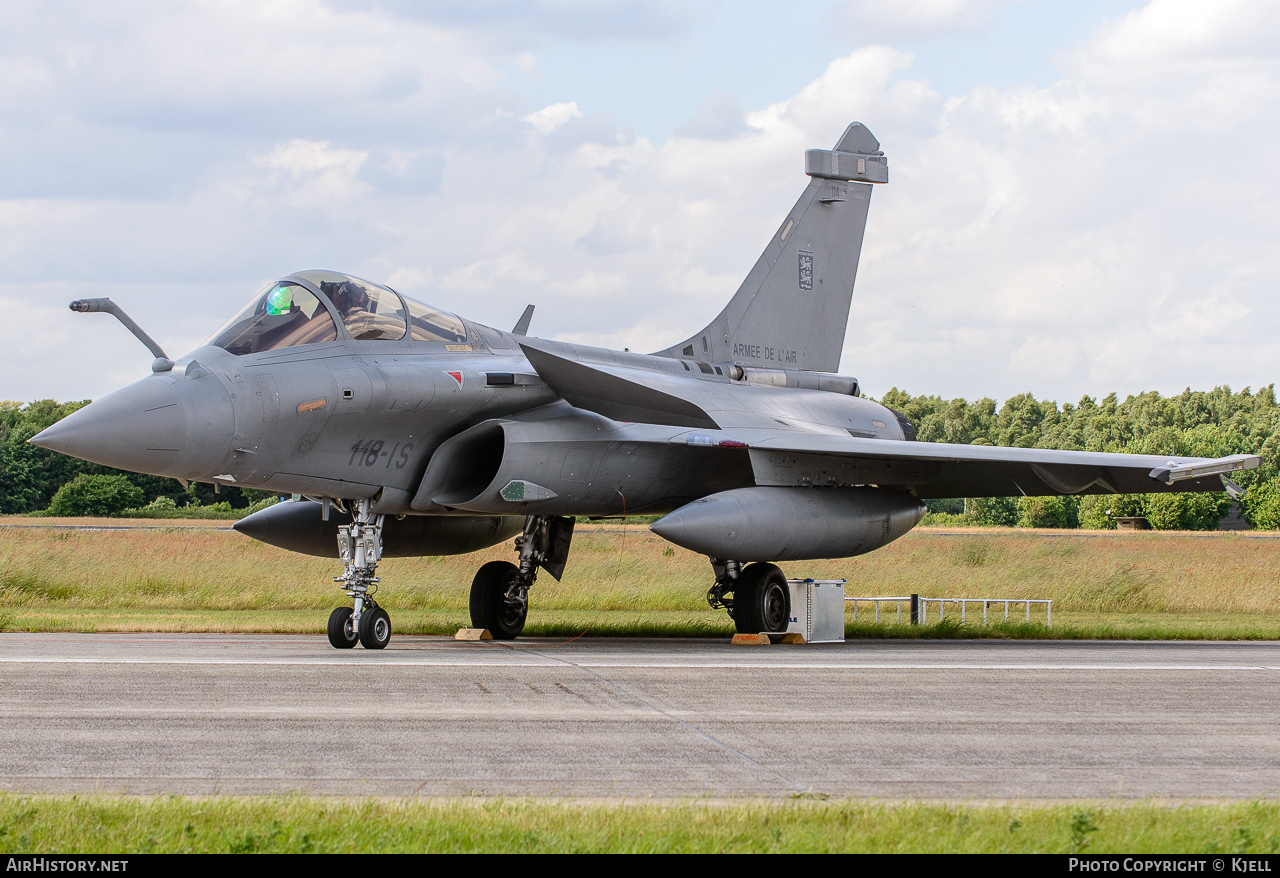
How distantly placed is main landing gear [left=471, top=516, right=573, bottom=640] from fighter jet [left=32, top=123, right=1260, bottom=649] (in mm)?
25

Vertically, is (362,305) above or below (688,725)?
above

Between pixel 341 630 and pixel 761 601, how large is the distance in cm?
496

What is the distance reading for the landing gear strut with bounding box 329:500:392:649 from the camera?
11453 millimetres

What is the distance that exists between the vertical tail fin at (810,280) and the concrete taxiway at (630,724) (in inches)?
260

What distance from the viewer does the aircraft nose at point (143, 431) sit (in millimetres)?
9703

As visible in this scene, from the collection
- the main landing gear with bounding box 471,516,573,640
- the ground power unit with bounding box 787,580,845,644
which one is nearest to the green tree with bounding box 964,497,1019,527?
the ground power unit with bounding box 787,580,845,644

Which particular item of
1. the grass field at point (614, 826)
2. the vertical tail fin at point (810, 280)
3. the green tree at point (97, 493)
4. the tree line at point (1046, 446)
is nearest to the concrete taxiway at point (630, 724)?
the grass field at point (614, 826)

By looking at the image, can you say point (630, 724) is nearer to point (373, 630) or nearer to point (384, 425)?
point (373, 630)

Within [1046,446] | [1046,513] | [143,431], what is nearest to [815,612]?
[143,431]

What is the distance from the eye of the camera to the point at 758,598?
1440 centimetres

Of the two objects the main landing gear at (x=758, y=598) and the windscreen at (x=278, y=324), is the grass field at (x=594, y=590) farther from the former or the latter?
the windscreen at (x=278, y=324)

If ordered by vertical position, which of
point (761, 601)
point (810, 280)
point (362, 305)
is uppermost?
point (810, 280)

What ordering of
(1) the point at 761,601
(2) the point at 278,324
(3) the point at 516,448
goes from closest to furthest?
1. (2) the point at 278,324
2. (3) the point at 516,448
3. (1) the point at 761,601

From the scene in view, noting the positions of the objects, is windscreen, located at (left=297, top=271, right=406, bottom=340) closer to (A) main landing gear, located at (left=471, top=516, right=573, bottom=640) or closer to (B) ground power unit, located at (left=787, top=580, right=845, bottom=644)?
(A) main landing gear, located at (left=471, top=516, right=573, bottom=640)
